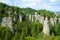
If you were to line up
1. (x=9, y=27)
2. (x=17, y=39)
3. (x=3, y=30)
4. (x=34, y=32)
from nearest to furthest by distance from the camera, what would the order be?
(x=17, y=39) → (x=3, y=30) → (x=9, y=27) → (x=34, y=32)

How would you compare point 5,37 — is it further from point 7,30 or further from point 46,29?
point 46,29

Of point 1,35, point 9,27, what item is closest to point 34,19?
point 9,27

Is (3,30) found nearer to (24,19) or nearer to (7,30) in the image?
(7,30)

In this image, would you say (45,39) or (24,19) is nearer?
(45,39)

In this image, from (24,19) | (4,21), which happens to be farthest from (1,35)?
(24,19)

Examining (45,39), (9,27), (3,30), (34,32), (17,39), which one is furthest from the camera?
(34,32)

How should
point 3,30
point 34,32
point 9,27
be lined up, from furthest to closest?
point 34,32 → point 9,27 → point 3,30

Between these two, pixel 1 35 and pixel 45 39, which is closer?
pixel 45 39

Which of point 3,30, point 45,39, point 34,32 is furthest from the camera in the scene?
point 34,32
